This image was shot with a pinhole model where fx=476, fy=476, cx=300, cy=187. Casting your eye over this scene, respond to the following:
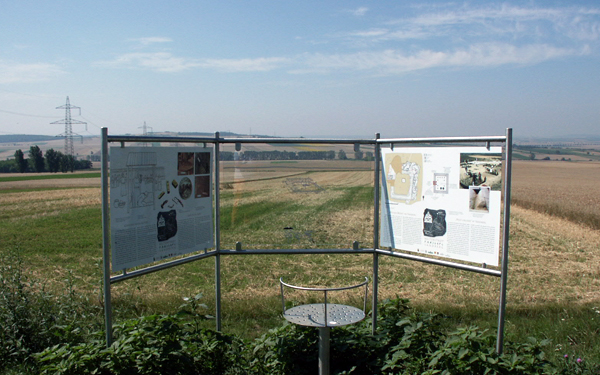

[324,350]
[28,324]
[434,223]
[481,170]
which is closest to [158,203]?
[324,350]

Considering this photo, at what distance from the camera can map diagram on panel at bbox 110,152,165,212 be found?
4.28 m

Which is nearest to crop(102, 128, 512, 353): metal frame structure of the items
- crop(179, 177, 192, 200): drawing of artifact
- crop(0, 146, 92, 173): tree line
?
crop(179, 177, 192, 200): drawing of artifact

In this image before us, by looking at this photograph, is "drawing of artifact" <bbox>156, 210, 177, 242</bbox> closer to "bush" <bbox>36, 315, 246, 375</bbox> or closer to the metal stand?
"bush" <bbox>36, 315, 246, 375</bbox>

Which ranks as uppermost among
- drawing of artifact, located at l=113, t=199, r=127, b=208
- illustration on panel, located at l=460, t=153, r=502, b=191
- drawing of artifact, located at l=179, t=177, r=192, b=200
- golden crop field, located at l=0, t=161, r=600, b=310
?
illustration on panel, located at l=460, t=153, r=502, b=191

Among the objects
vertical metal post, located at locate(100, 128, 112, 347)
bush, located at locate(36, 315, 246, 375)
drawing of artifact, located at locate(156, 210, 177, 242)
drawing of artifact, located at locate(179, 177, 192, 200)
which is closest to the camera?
bush, located at locate(36, 315, 246, 375)

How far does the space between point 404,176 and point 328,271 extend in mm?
7265

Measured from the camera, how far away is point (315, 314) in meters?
4.67

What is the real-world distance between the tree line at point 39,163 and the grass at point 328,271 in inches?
2680

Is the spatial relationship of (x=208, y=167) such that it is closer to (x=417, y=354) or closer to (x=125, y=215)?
(x=125, y=215)

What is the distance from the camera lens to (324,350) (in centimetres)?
439

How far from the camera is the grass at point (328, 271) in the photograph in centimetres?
547

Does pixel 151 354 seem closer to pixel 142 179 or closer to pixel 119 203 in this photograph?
pixel 119 203

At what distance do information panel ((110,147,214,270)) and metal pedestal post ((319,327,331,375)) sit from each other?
1649 mm

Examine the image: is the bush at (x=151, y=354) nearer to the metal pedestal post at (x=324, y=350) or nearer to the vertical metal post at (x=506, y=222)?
the metal pedestal post at (x=324, y=350)
